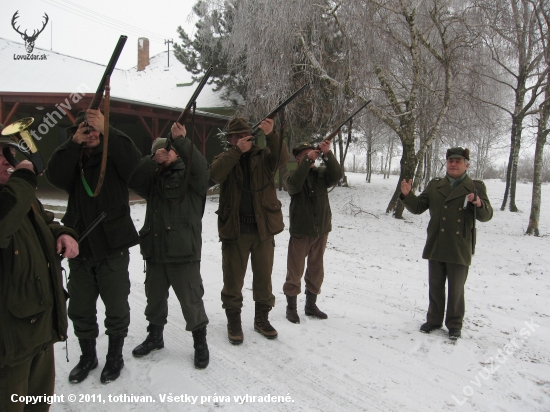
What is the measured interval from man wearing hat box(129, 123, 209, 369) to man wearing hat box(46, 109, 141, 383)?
0.25 meters

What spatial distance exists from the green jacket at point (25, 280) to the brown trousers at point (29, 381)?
0.25ft

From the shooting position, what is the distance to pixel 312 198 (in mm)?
4180

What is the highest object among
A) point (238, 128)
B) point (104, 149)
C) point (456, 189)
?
point (238, 128)

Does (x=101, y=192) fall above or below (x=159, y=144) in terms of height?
below

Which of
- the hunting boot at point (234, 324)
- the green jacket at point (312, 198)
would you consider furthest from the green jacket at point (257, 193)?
the hunting boot at point (234, 324)

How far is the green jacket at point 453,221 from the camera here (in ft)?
12.5

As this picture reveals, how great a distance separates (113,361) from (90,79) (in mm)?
16364

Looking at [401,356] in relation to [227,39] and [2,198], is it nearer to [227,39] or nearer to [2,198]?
[2,198]

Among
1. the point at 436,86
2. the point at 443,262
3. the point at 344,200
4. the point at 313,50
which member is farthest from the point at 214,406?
the point at 344,200

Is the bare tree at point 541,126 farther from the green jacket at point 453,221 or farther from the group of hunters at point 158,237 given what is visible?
the group of hunters at point 158,237

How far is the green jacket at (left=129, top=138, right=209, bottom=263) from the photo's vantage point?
3049 mm

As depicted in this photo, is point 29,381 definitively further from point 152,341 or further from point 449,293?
point 449,293

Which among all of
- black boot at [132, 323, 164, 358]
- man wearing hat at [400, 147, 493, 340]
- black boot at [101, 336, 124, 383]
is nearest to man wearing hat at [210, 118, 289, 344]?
black boot at [132, 323, 164, 358]

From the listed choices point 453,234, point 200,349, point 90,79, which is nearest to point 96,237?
point 200,349
